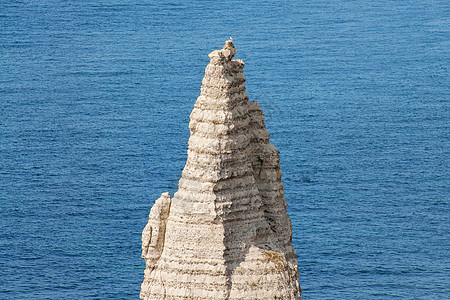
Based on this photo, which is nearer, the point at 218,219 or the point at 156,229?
the point at 218,219

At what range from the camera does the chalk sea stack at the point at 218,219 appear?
189 feet

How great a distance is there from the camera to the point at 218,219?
57750 millimetres

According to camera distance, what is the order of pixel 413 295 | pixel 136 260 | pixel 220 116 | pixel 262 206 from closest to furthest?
pixel 220 116
pixel 262 206
pixel 413 295
pixel 136 260

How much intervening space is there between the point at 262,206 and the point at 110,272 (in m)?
Answer: 119

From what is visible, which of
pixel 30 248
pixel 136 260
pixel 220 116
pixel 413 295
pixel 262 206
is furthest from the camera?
pixel 30 248

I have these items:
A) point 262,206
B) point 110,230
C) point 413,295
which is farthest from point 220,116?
point 110,230

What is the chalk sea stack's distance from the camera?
5750 cm

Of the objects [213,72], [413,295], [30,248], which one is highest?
[30,248]

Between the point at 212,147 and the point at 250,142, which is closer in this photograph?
the point at 212,147

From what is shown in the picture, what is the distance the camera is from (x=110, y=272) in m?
177

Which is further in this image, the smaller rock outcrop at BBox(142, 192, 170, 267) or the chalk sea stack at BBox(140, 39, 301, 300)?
the smaller rock outcrop at BBox(142, 192, 170, 267)

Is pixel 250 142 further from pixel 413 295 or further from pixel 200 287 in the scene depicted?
pixel 413 295

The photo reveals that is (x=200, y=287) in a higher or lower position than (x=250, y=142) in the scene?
lower

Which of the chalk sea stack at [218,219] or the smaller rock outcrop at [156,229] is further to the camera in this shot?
the smaller rock outcrop at [156,229]
